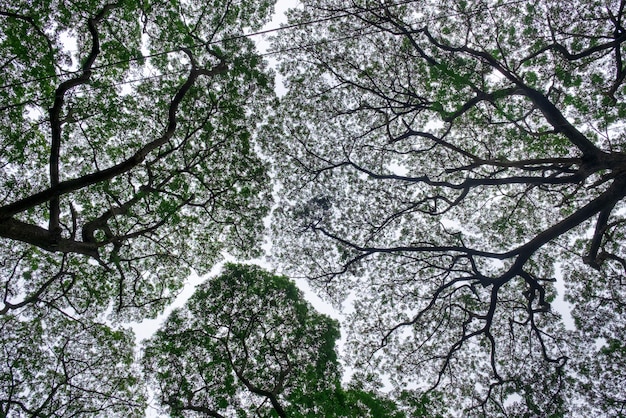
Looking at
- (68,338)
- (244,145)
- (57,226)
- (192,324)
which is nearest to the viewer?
(57,226)

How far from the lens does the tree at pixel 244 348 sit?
10438 millimetres

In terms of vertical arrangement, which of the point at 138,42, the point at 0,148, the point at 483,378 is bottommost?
the point at 483,378

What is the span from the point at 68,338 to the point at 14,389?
5.76 ft

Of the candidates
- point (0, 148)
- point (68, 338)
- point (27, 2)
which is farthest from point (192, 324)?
point (27, 2)

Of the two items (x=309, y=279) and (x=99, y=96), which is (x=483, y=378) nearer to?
(x=309, y=279)

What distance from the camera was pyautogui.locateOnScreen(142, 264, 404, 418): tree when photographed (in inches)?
411

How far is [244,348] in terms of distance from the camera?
36.7ft

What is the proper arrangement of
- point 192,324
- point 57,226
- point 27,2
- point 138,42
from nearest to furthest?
point 57,226, point 27,2, point 138,42, point 192,324

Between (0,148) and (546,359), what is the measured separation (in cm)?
1464

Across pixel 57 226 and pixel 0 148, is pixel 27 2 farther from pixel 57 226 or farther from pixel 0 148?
pixel 57 226

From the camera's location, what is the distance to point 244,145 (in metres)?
9.84

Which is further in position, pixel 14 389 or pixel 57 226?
pixel 14 389

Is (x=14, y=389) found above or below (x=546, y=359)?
below

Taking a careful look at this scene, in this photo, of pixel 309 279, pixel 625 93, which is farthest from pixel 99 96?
pixel 625 93
